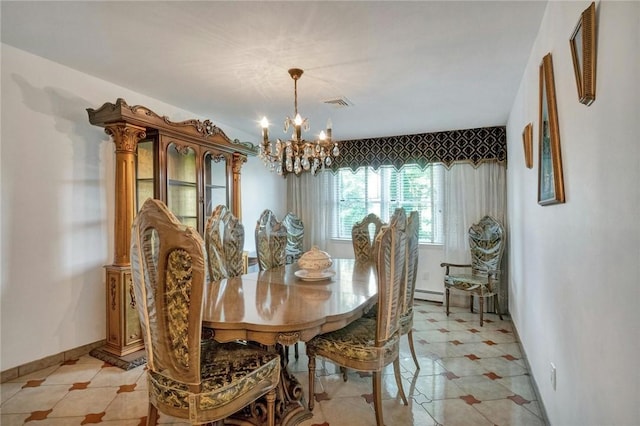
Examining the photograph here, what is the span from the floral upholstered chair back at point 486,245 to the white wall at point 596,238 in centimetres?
215

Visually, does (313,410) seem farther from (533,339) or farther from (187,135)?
(187,135)

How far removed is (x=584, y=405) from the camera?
1319 mm

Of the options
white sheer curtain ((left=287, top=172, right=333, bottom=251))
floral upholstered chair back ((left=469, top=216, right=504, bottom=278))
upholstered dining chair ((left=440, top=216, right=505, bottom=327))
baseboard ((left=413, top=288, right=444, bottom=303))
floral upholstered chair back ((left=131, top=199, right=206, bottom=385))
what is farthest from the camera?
white sheer curtain ((left=287, top=172, right=333, bottom=251))

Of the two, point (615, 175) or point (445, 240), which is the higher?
point (615, 175)

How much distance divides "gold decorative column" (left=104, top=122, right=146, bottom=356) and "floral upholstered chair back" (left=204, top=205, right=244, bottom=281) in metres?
0.79

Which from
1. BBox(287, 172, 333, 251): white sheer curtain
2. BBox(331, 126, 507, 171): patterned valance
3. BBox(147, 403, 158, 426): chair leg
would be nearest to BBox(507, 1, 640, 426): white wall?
BBox(147, 403, 158, 426): chair leg

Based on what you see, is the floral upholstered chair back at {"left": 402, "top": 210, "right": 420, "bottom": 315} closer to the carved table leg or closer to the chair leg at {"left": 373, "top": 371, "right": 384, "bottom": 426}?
the chair leg at {"left": 373, "top": 371, "right": 384, "bottom": 426}

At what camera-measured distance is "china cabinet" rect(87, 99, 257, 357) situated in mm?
2848

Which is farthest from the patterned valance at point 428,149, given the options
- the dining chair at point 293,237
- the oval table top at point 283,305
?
the oval table top at point 283,305

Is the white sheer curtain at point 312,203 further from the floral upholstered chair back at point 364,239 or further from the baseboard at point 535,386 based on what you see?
the baseboard at point 535,386

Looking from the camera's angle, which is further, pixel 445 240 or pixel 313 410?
pixel 445 240

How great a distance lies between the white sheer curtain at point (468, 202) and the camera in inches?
175

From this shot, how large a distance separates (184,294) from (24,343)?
2122 millimetres

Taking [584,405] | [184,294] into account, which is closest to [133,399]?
[184,294]
